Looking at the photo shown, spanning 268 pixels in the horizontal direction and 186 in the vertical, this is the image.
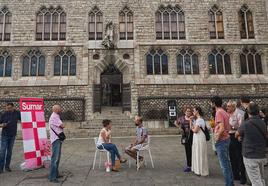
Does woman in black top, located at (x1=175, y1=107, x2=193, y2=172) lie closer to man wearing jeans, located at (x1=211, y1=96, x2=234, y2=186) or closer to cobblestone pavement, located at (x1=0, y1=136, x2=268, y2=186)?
cobblestone pavement, located at (x1=0, y1=136, x2=268, y2=186)

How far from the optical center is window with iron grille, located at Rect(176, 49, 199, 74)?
16125 mm

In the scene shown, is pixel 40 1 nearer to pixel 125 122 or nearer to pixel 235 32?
pixel 125 122

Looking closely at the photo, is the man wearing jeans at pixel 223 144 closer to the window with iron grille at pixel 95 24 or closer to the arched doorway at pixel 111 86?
the arched doorway at pixel 111 86

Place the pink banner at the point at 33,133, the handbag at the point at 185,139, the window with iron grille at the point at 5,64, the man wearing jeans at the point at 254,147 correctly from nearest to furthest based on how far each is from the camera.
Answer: the man wearing jeans at the point at 254,147, the handbag at the point at 185,139, the pink banner at the point at 33,133, the window with iron grille at the point at 5,64

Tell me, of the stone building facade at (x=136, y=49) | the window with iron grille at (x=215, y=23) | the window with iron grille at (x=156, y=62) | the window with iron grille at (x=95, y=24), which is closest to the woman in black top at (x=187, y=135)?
A: the stone building facade at (x=136, y=49)

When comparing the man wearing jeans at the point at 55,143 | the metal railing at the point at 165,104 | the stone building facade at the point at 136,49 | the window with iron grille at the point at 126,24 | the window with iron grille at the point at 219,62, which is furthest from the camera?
the window with iron grille at the point at 126,24

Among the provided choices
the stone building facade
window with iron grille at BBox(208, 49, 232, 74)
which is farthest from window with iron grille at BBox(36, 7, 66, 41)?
window with iron grille at BBox(208, 49, 232, 74)

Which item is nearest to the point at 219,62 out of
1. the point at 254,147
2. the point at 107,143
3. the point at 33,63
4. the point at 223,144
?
the point at 107,143

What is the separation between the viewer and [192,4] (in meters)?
16.8

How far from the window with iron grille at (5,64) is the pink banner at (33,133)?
11390mm

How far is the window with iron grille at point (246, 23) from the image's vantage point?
16.7 meters

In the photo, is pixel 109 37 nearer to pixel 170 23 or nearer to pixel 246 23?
pixel 170 23

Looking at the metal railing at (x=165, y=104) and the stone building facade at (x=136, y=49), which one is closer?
the metal railing at (x=165, y=104)

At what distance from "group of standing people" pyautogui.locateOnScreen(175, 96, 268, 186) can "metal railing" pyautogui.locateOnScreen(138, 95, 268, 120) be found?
8.05 m
